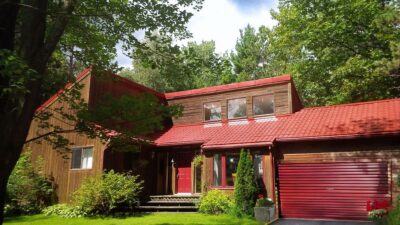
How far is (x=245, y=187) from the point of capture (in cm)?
1492

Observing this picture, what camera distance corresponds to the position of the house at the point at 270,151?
47.7 feet

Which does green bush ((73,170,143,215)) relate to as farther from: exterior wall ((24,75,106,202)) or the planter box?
the planter box

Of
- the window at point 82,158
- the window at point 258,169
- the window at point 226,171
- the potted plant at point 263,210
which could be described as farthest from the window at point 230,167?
the window at point 82,158

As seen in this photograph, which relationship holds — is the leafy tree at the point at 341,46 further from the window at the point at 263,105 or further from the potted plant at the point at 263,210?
the potted plant at the point at 263,210

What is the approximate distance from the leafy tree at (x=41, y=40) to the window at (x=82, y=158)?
7.61 m

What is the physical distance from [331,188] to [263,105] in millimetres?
6746

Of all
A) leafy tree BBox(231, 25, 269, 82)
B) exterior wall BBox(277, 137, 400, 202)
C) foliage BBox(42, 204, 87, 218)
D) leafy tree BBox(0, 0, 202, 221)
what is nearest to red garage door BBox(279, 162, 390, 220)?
exterior wall BBox(277, 137, 400, 202)

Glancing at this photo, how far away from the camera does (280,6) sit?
31.0 m

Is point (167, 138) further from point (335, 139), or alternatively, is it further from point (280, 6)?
point (280, 6)

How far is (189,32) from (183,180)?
11185 millimetres

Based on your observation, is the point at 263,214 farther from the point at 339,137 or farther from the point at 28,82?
the point at 28,82

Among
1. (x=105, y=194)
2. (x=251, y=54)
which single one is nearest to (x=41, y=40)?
(x=105, y=194)

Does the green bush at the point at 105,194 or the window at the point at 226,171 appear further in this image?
the window at the point at 226,171

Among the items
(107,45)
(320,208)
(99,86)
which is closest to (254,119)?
(320,208)
